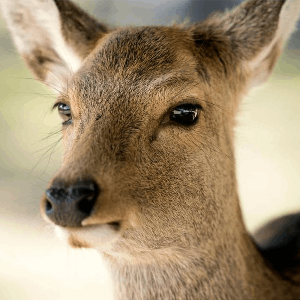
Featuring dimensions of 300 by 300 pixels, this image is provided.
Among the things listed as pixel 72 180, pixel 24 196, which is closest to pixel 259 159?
pixel 24 196

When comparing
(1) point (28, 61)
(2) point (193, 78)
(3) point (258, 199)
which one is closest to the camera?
(2) point (193, 78)

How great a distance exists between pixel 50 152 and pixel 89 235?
2.06 metres

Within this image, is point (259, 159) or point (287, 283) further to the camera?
point (259, 159)

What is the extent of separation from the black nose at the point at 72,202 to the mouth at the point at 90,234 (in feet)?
0.12

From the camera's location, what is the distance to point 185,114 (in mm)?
2047

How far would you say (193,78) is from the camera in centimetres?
213

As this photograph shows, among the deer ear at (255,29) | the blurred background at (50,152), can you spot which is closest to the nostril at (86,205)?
the deer ear at (255,29)

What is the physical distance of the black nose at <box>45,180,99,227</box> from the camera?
1.65m

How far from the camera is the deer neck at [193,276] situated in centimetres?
217

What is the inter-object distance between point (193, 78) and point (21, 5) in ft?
3.57

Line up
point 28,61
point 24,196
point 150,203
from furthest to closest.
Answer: point 24,196, point 28,61, point 150,203

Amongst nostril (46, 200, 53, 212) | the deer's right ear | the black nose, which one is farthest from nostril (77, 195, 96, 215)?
the deer's right ear

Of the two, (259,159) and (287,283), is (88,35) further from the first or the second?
(259,159)

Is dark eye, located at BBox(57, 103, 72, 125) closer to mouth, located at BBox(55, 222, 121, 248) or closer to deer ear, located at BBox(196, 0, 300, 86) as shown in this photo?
mouth, located at BBox(55, 222, 121, 248)
